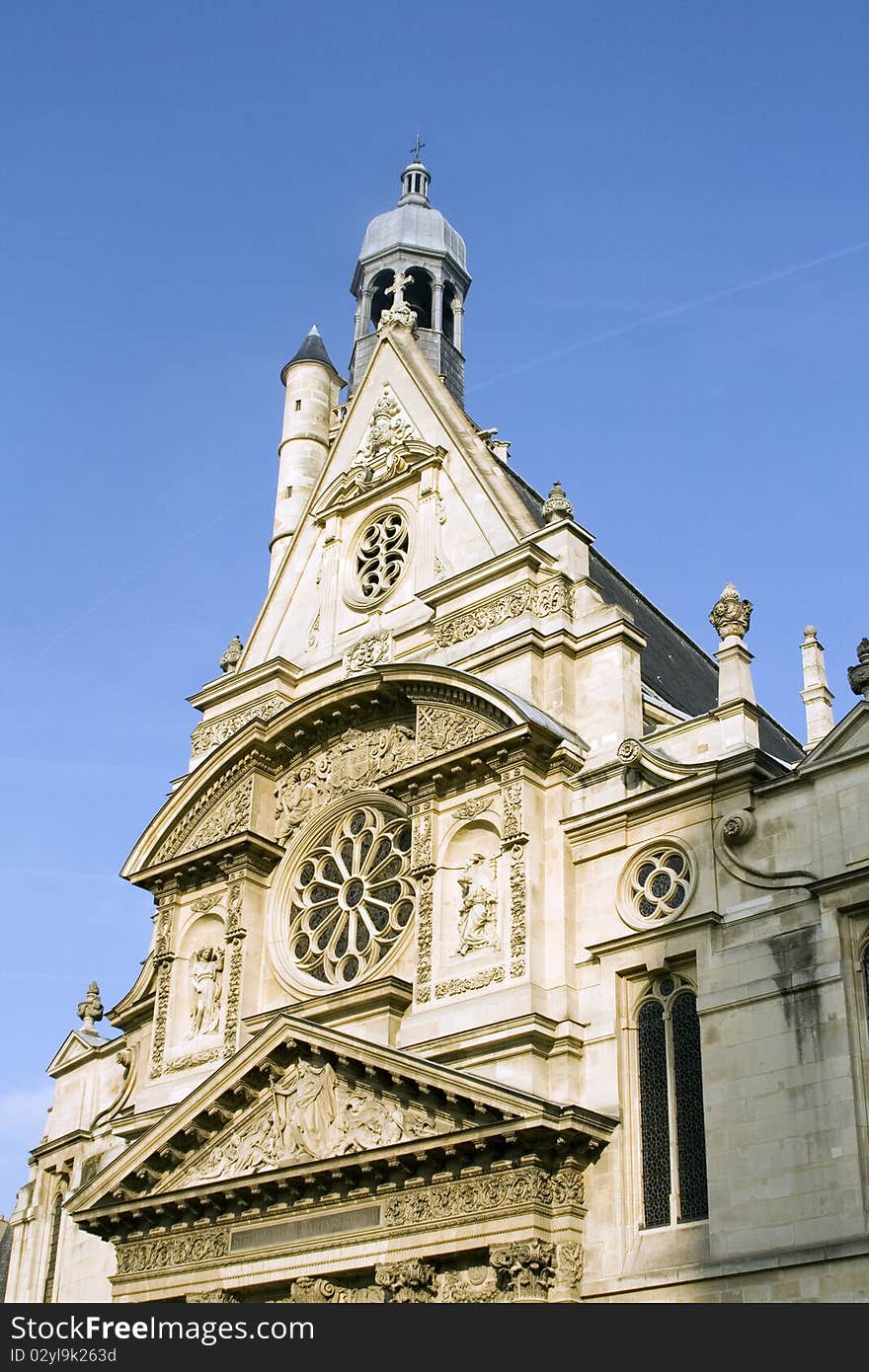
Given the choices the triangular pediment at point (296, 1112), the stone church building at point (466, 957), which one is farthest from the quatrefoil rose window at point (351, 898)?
the triangular pediment at point (296, 1112)

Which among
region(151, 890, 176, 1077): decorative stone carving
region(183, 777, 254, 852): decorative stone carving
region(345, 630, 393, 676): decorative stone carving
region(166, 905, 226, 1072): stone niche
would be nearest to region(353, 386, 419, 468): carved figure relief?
region(345, 630, 393, 676): decorative stone carving

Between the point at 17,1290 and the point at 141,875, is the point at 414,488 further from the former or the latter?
the point at 17,1290

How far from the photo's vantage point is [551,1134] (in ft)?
60.1

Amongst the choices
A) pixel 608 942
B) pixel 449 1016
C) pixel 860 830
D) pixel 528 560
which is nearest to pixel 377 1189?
pixel 449 1016

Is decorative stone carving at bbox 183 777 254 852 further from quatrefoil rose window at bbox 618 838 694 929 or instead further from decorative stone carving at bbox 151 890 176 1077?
quatrefoil rose window at bbox 618 838 694 929

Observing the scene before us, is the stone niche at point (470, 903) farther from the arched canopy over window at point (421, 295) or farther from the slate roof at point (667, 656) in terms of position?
the arched canopy over window at point (421, 295)

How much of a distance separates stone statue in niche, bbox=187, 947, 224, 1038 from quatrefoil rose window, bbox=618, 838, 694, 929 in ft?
21.7

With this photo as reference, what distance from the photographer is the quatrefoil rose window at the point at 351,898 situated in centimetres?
2278

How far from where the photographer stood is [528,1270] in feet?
59.3

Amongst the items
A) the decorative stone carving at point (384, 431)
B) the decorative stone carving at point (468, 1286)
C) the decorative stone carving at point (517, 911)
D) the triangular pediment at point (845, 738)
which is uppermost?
the decorative stone carving at point (384, 431)

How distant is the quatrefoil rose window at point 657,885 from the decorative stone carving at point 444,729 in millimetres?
2726

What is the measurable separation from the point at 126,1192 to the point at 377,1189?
14.2 feet

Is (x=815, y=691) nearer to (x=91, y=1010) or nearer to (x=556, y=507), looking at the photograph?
(x=556, y=507)
